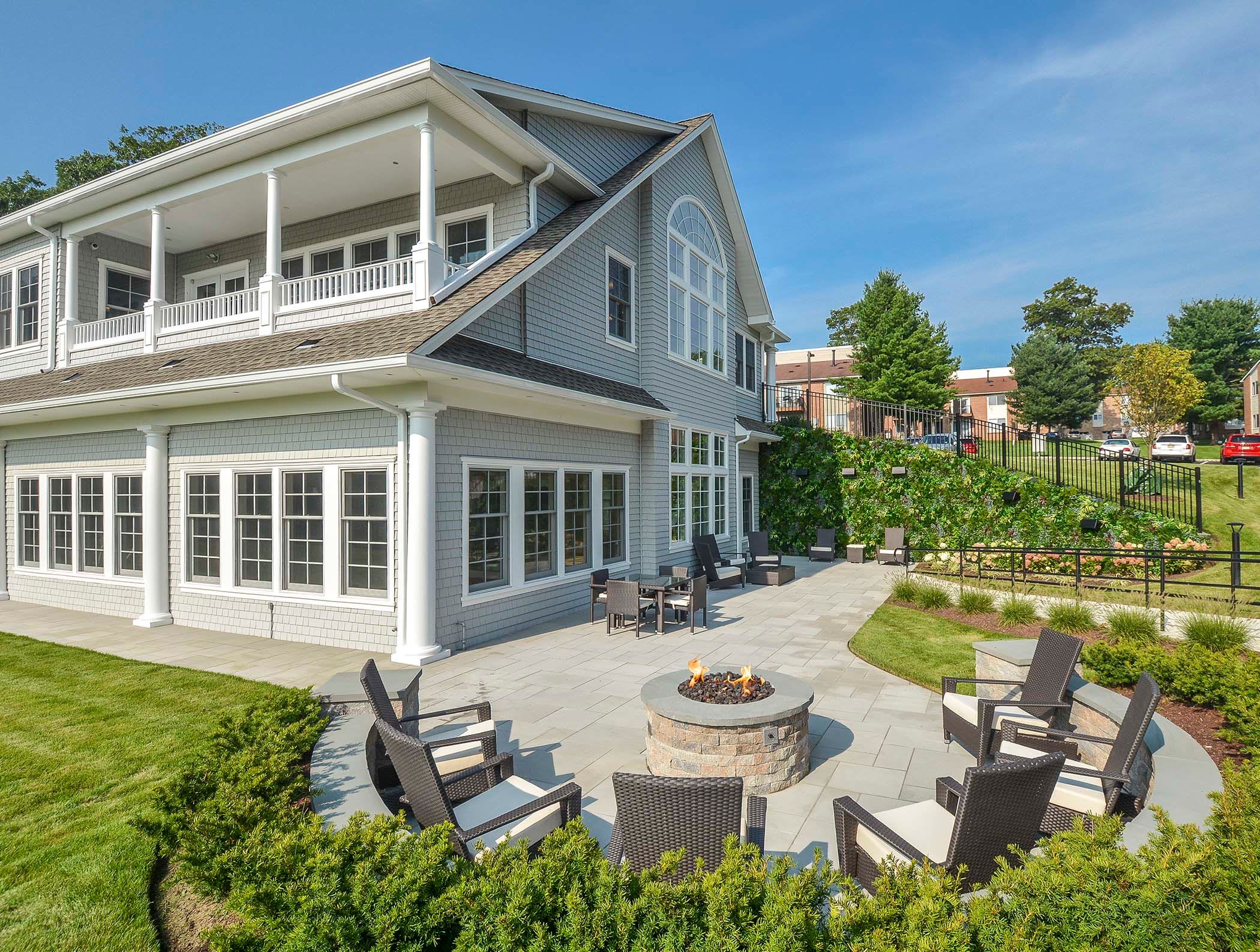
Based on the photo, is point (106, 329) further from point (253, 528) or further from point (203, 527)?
point (253, 528)

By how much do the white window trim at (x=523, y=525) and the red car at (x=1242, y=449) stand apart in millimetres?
33293

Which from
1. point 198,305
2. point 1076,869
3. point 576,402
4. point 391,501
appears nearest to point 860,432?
point 576,402

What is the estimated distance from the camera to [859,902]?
2.56 m

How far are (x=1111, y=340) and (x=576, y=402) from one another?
234 ft

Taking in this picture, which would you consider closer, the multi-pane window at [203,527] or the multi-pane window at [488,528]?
the multi-pane window at [488,528]

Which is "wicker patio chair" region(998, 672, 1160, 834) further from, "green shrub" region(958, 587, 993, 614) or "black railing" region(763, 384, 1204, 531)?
"black railing" region(763, 384, 1204, 531)

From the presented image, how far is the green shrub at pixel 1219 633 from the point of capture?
7.55 metres

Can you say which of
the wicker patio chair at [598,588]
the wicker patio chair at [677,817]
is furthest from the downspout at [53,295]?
the wicker patio chair at [677,817]

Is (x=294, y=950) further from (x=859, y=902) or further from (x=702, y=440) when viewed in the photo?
(x=702, y=440)

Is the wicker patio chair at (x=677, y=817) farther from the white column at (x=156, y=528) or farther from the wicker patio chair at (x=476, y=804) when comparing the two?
the white column at (x=156, y=528)

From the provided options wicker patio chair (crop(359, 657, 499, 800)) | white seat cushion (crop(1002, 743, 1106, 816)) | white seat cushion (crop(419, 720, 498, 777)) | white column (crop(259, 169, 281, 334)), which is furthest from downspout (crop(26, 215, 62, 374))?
white seat cushion (crop(1002, 743, 1106, 816))

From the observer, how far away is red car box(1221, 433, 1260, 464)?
101 feet

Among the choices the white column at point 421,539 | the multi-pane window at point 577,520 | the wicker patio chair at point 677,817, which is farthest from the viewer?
the multi-pane window at point 577,520

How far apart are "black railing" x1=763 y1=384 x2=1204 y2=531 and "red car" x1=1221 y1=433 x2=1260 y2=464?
53.5 ft
